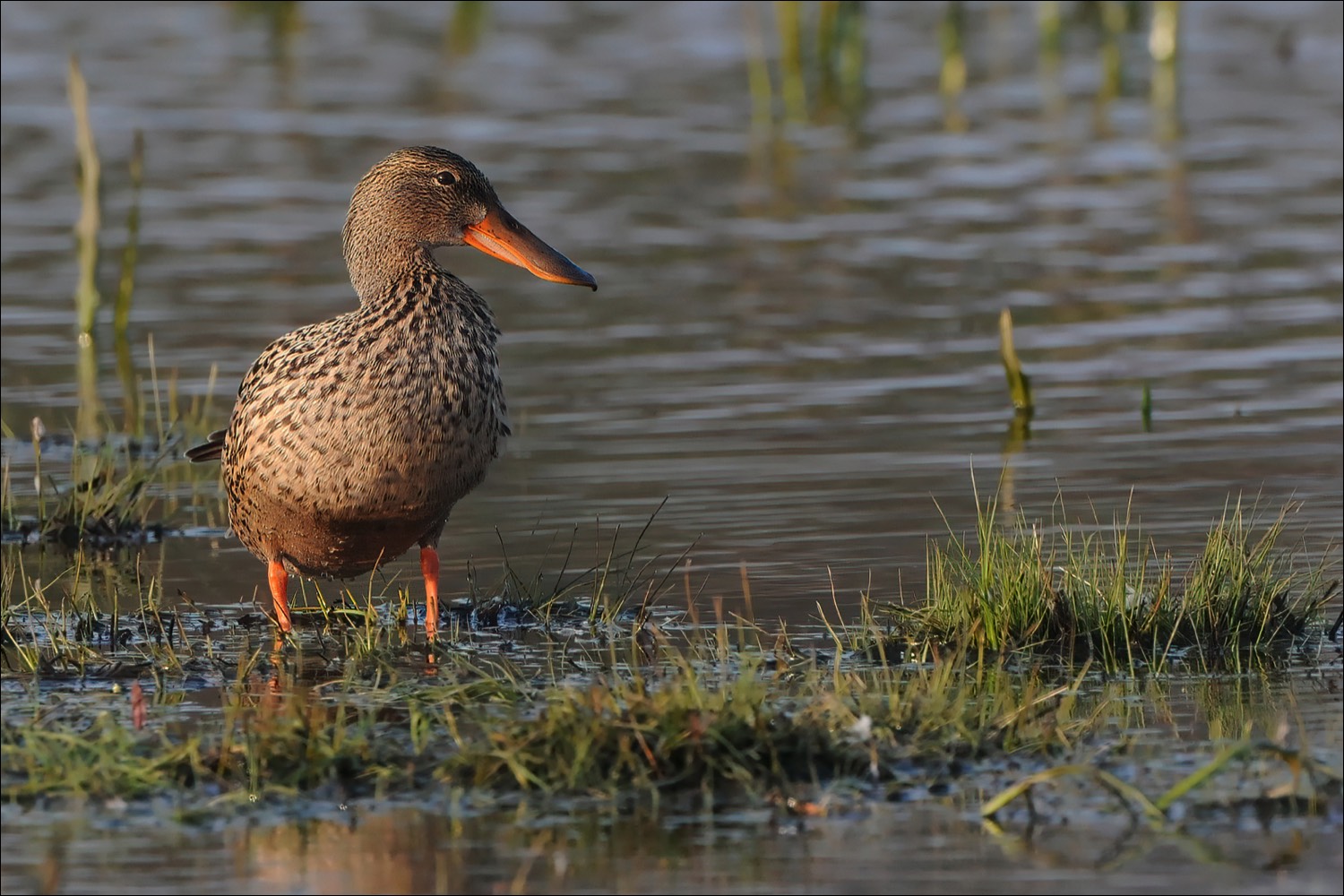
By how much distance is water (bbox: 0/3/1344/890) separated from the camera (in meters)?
9.30

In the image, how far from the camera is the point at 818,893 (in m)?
4.54

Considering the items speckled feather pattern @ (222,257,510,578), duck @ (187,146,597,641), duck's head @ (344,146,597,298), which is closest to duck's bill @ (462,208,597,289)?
duck's head @ (344,146,597,298)

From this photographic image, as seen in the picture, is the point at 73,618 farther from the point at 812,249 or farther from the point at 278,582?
the point at 812,249

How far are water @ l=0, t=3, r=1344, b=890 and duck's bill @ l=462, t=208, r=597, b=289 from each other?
3.39ft

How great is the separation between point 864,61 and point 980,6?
595 centimetres

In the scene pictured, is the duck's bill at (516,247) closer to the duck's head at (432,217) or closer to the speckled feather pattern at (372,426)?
the duck's head at (432,217)

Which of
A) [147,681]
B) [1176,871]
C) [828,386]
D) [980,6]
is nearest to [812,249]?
[828,386]

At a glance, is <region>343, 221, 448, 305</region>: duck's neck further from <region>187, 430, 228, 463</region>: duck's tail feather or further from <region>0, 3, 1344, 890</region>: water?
<region>0, 3, 1344, 890</region>: water

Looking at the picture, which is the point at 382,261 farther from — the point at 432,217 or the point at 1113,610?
the point at 1113,610

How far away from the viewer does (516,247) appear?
7793 millimetres

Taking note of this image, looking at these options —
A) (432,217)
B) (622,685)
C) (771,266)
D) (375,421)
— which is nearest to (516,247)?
(432,217)

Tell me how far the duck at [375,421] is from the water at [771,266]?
2.99 ft

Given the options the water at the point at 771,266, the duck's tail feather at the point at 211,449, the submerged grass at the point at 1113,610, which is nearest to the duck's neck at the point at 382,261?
Answer: the duck's tail feather at the point at 211,449

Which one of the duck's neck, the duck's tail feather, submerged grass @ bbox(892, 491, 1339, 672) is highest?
the duck's neck
